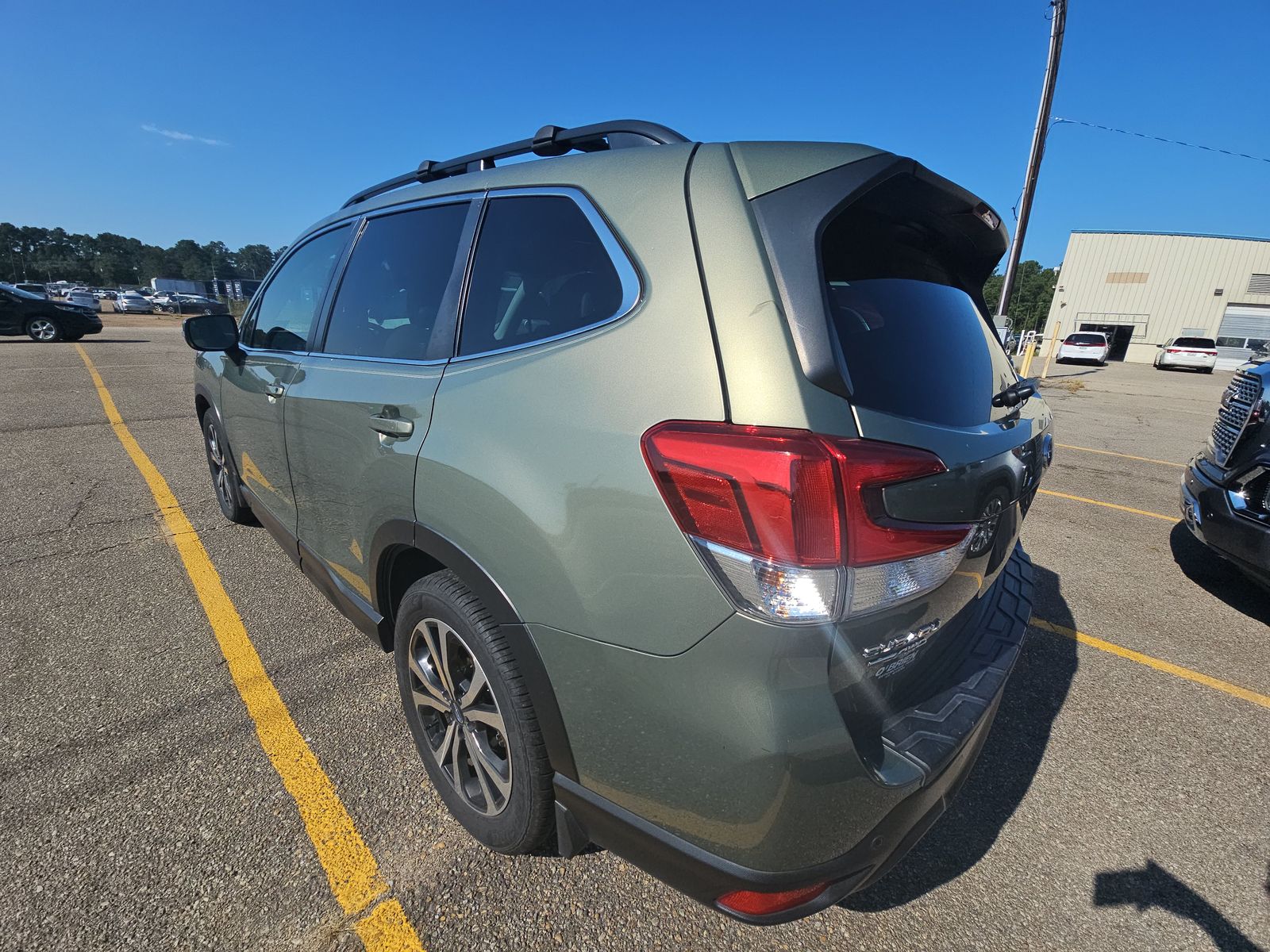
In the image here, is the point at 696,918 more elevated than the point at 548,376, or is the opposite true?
the point at 548,376

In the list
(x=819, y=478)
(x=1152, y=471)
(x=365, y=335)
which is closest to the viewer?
(x=819, y=478)

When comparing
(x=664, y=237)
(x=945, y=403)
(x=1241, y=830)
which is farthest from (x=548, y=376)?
(x=1241, y=830)

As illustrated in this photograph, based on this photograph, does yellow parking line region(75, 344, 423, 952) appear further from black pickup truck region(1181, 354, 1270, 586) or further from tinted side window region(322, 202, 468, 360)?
black pickup truck region(1181, 354, 1270, 586)

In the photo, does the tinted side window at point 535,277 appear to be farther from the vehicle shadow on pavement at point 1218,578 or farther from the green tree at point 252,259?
the green tree at point 252,259

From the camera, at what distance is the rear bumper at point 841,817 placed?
1.17 metres

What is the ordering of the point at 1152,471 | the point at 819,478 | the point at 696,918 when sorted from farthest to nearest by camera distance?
the point at 1152,471
the point at 696,918
the point at 819,478

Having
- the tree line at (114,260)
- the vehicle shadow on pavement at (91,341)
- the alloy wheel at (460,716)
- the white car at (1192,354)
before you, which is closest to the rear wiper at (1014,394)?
the alloy wheel at (460,716)

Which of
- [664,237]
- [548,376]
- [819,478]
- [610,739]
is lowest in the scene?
[610,739]

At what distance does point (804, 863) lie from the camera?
1187 mm

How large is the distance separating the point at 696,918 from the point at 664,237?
5.72 ft

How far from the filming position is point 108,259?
117m

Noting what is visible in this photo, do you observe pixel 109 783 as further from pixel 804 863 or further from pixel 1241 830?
pixel 1241 830

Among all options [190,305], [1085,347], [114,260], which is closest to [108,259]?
[114,260]

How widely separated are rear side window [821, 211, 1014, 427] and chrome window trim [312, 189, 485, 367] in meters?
1.08
